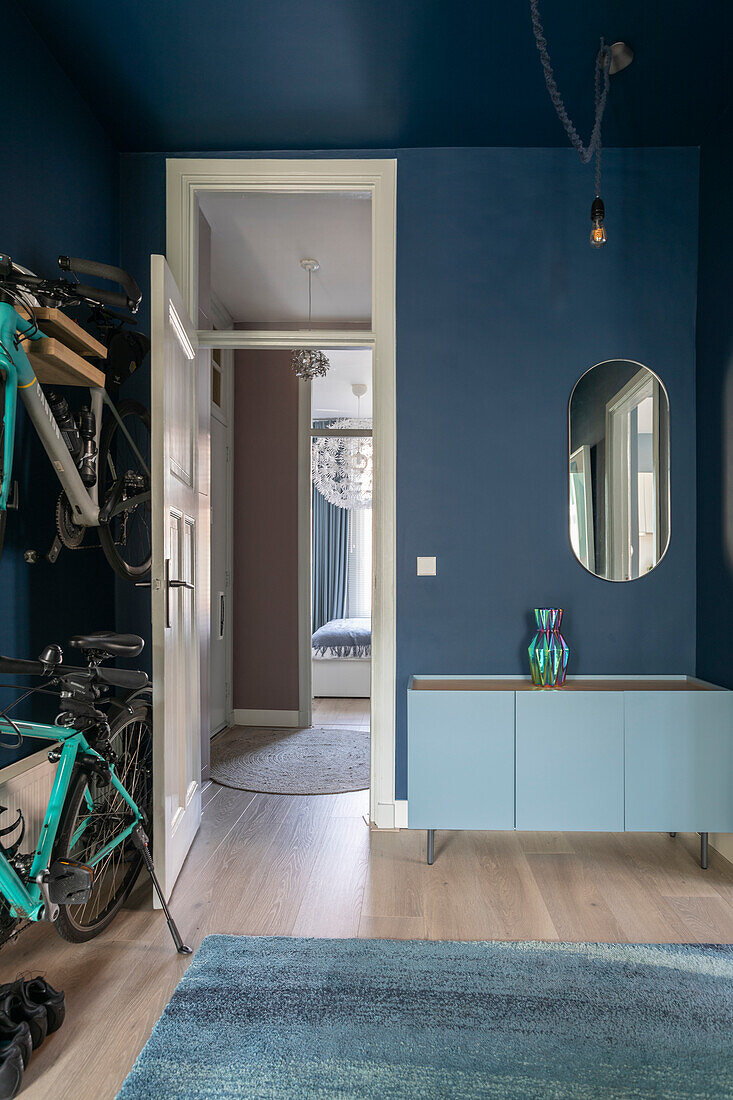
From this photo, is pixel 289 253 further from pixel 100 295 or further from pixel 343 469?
pixel 343 469

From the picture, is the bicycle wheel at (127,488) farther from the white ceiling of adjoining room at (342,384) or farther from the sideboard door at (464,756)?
the white ceiling of adjoining room at (342,384)

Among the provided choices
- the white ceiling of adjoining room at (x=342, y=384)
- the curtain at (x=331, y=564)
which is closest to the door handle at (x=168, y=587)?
the white ceiling of adjoining room at (x=342, y=384)

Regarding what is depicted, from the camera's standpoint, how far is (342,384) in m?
7.18

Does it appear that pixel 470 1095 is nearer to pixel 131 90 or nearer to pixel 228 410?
pixel 131 90

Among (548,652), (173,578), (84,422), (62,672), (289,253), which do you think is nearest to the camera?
(62,672)

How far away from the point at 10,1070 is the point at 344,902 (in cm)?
114

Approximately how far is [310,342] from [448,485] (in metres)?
0.87

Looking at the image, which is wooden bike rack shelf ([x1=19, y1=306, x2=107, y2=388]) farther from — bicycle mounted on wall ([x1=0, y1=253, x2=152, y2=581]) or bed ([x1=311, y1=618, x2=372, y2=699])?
bed ([x1=311, y1=618, x2=372, y2=699])

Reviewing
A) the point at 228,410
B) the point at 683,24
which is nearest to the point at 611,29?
the point at 683,24

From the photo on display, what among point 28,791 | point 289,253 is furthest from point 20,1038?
point 289,253

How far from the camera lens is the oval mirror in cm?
318

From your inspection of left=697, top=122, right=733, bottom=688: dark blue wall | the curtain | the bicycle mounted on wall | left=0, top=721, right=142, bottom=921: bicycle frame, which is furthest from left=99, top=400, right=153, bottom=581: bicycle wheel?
the curtain

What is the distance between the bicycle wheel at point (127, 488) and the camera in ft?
8.71

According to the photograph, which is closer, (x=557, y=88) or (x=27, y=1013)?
(x=27, y=1013)
